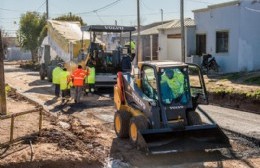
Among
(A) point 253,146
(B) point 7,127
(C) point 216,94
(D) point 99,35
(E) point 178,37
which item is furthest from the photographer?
(E) point 178,37

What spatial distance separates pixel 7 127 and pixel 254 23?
18.4 metres

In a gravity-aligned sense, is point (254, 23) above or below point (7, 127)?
above

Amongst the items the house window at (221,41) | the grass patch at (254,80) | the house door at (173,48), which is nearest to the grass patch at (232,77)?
the grass patch at (254,80)

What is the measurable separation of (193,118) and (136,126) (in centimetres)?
132

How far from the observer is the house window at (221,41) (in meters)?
27.2

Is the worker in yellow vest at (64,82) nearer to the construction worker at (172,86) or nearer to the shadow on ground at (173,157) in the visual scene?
the shadow on ground at (173,157)

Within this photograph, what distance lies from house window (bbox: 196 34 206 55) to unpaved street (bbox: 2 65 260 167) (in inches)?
525

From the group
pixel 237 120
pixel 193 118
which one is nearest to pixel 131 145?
pixel 193 118

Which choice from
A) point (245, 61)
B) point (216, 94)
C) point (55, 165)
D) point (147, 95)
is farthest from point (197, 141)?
point (245, 61)

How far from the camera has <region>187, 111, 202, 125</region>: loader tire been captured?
9.80 m

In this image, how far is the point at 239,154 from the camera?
9602mm

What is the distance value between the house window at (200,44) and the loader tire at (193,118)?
66.2 feet

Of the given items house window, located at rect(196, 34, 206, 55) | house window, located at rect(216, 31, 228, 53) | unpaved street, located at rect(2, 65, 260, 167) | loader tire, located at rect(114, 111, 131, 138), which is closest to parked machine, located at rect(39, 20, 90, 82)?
unpaved street, located at rect(2, 65, 260, 167)

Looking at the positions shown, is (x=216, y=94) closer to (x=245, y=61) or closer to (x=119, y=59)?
(x=119, y=59)
